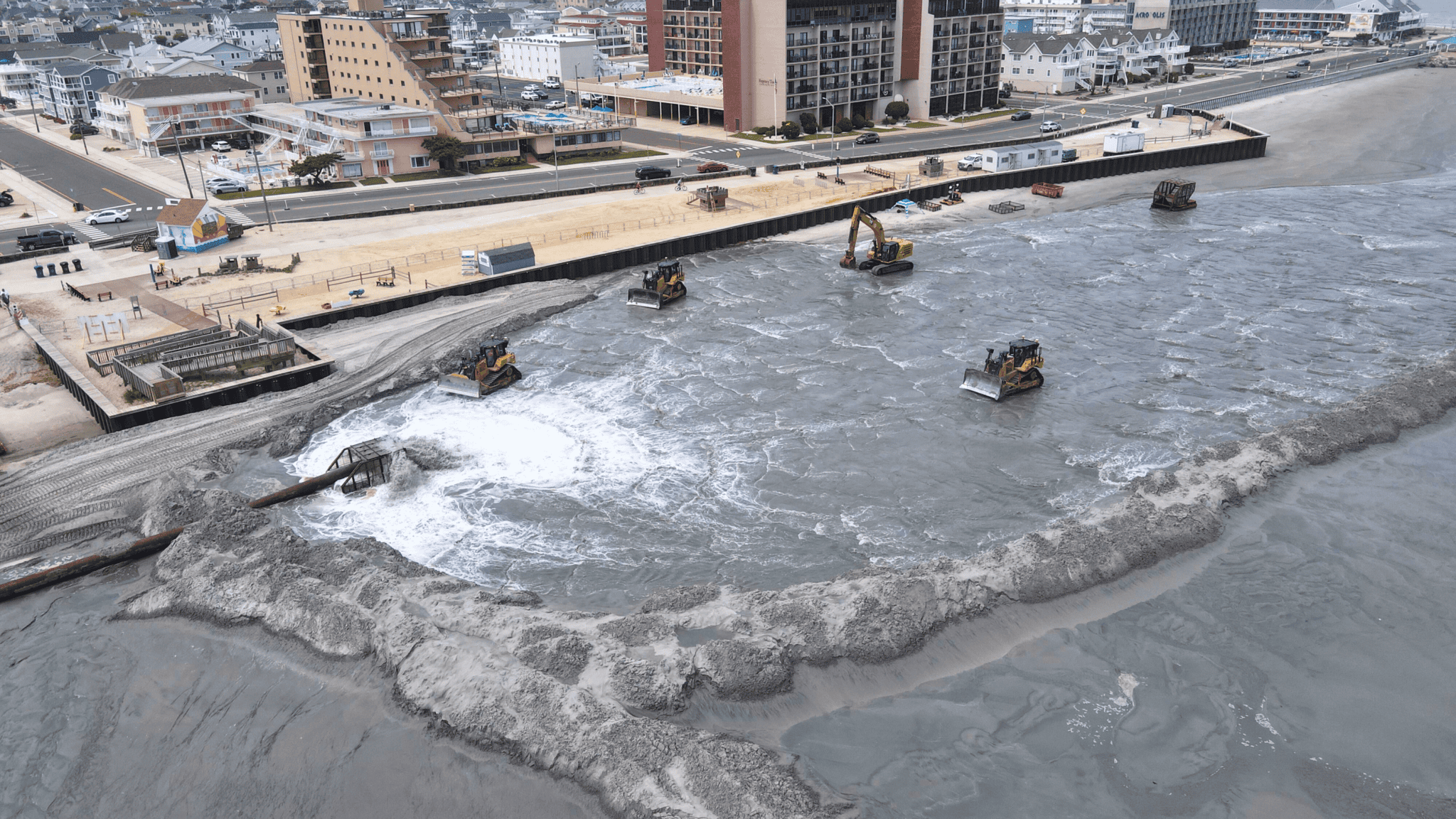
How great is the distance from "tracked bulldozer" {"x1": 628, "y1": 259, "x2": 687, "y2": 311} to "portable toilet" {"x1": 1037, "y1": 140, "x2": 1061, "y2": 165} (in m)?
48.7

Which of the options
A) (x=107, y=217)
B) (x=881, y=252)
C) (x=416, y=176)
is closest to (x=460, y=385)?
(x=881, y=252)

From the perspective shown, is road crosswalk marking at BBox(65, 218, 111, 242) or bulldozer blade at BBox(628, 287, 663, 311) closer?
bulldozer blade at BBox(628, 287, 663, 311)

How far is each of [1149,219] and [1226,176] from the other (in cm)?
2156

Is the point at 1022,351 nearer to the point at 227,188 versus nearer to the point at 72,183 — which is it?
the point at 227,188

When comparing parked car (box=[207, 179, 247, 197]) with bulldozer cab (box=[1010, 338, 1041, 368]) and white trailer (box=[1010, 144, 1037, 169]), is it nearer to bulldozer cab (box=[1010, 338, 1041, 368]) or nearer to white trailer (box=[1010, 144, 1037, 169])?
white trailer (box=[1010, 144, 1037, 169])

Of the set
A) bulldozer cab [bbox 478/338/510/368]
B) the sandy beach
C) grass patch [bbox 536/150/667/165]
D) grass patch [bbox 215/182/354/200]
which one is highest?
grass patch [bbox 536/150/667/165]

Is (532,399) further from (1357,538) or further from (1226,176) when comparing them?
(1226,176)

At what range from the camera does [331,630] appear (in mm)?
30547

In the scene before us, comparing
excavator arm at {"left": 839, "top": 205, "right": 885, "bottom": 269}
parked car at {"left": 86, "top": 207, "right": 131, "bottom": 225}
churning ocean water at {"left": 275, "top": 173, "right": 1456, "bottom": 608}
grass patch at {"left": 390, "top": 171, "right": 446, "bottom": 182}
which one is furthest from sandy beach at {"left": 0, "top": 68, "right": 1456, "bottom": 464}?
grass patch at {"left": 390, "top": 171, "right": 446, "bottom": 182}

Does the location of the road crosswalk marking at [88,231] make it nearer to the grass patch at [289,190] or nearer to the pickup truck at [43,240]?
the pickup truck at [43,240]

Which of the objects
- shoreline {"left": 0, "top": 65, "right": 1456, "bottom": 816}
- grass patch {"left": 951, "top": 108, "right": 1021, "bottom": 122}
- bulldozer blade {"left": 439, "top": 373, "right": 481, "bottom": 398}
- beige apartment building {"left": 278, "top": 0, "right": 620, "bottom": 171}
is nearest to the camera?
shoreline {"left": 0, "top": 65, "right": 1456, "bottom": 816}

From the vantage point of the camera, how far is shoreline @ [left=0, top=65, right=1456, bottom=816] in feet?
83.2

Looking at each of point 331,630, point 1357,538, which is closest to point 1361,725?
point 1357,538

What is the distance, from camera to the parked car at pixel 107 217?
82000 mm
